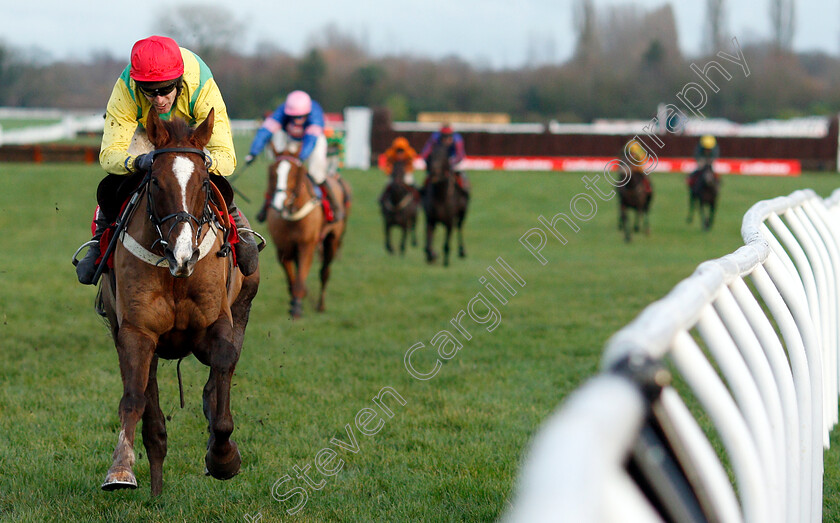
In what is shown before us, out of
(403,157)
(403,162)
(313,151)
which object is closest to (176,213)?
(313,151)

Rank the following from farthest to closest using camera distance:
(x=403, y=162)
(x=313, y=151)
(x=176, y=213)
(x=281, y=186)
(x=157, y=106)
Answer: (x=403, y=162) < (x=313, y=151) < (x=281, y=186) < (x=157, y=106) < (x=176, y=213)

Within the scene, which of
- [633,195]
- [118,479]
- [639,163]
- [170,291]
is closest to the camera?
[118,479]

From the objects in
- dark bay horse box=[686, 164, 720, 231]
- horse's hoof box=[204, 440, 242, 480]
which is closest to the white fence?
horse's hoof box=[204, 440, 242, 480]

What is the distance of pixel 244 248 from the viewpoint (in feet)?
14.2

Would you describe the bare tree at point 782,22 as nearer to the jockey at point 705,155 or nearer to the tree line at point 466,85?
the tree line at point 466,85

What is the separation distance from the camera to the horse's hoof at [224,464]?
3887mm

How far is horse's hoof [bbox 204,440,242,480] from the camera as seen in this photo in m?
3.89

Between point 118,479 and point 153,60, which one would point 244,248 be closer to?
point 153,60

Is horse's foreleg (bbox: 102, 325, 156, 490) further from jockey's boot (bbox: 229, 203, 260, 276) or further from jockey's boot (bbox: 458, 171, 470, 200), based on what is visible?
jockey's boot (bbox: 458, 171, 470, 200)

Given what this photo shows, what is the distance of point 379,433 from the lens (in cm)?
487

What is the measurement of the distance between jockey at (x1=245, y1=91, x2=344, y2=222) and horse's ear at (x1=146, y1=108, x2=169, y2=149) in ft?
15.2

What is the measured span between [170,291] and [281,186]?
510cm

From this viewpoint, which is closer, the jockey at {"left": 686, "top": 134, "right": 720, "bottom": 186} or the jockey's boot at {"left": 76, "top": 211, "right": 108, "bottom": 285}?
the jockey's boot at {"left": 76, "top": 211, "right": 108, "bottom": 285}

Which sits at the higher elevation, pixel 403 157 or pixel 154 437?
pixel 403 157
